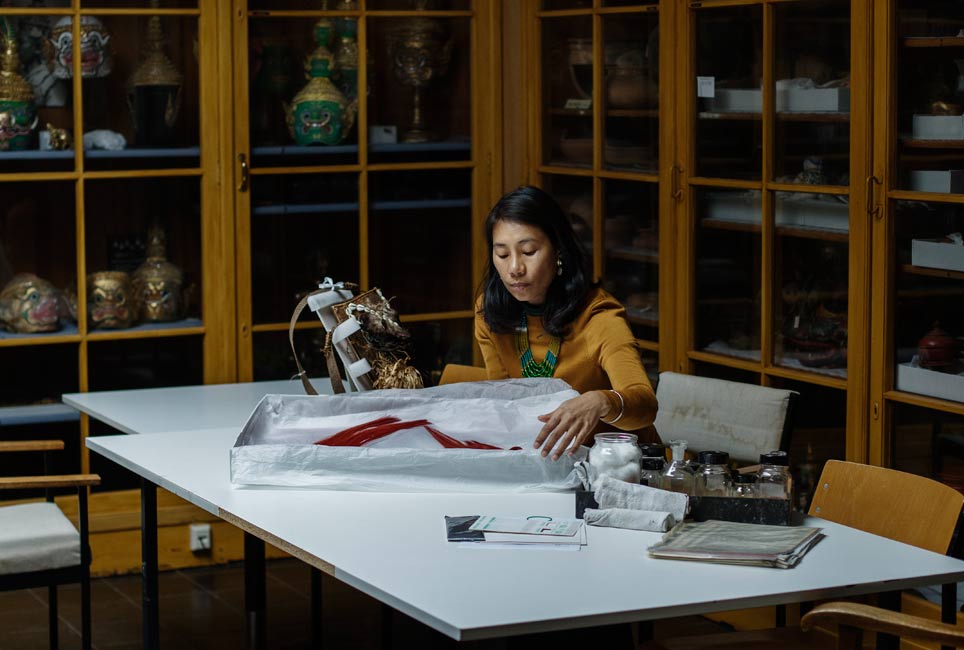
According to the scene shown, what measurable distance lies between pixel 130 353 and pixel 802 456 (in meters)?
2.26

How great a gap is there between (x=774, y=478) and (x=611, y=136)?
8.18 feet

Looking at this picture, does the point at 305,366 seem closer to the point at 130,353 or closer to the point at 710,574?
the point at 130,353

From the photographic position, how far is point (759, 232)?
4441mm

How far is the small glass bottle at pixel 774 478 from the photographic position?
108 inches

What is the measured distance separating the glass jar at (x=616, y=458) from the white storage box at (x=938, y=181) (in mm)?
1332

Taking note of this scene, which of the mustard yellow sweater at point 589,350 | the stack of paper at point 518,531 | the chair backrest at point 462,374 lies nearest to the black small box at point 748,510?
the stack of paper at point 518,531

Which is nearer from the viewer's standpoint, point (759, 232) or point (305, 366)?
point (759, 232)

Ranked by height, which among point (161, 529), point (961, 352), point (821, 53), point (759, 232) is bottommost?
point (161, 529)

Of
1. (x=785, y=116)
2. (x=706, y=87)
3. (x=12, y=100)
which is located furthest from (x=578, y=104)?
(x=12, y=100)

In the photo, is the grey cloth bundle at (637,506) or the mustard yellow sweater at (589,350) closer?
the grey cloth bundle at (637,506)

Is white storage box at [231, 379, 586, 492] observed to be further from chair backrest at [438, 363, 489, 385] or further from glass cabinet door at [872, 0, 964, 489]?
glass cabinet door at [872, 0, 964, 489]

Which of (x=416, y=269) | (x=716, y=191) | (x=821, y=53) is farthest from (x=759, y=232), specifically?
(x=416, y=269)

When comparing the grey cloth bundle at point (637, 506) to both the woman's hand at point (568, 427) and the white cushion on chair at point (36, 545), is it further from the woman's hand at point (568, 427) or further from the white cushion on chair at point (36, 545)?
the white cushion on chair at point (36, 545)

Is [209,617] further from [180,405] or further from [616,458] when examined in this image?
[616,458]
